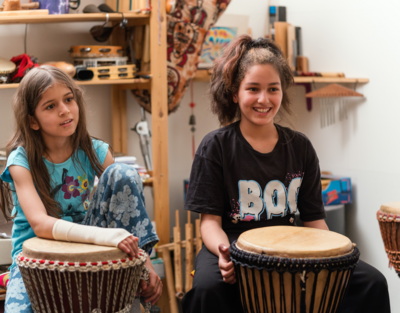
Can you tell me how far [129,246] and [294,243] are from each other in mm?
430

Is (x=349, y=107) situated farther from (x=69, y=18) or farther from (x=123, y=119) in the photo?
(x=69, y=18)

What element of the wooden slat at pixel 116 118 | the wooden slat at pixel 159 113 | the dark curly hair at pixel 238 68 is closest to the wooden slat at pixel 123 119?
the wooden slat at pixel 116 118

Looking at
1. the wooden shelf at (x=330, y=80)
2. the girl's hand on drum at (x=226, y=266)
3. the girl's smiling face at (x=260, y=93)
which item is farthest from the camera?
the wooden shelf at (x=330, y=80)

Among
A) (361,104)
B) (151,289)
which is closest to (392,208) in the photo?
(151,289)

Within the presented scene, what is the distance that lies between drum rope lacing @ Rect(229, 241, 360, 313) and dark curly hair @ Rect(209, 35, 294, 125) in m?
0.63

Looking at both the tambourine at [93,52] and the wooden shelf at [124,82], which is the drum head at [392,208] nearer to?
the wooden shelf at [124,82]

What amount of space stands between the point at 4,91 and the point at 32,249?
1.30 m

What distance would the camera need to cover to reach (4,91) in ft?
7.57

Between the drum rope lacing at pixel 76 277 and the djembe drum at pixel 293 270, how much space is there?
287mm

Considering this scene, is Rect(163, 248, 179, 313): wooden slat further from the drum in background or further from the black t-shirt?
the drum in background

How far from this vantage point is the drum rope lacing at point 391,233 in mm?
1681

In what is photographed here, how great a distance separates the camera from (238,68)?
1.68m

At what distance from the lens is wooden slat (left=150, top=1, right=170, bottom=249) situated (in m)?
2.21

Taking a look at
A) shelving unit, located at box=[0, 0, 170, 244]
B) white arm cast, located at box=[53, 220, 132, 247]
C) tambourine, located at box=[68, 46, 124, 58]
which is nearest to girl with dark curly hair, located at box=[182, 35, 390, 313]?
white arm cast, located at box=[53, 220, 132, 247]
